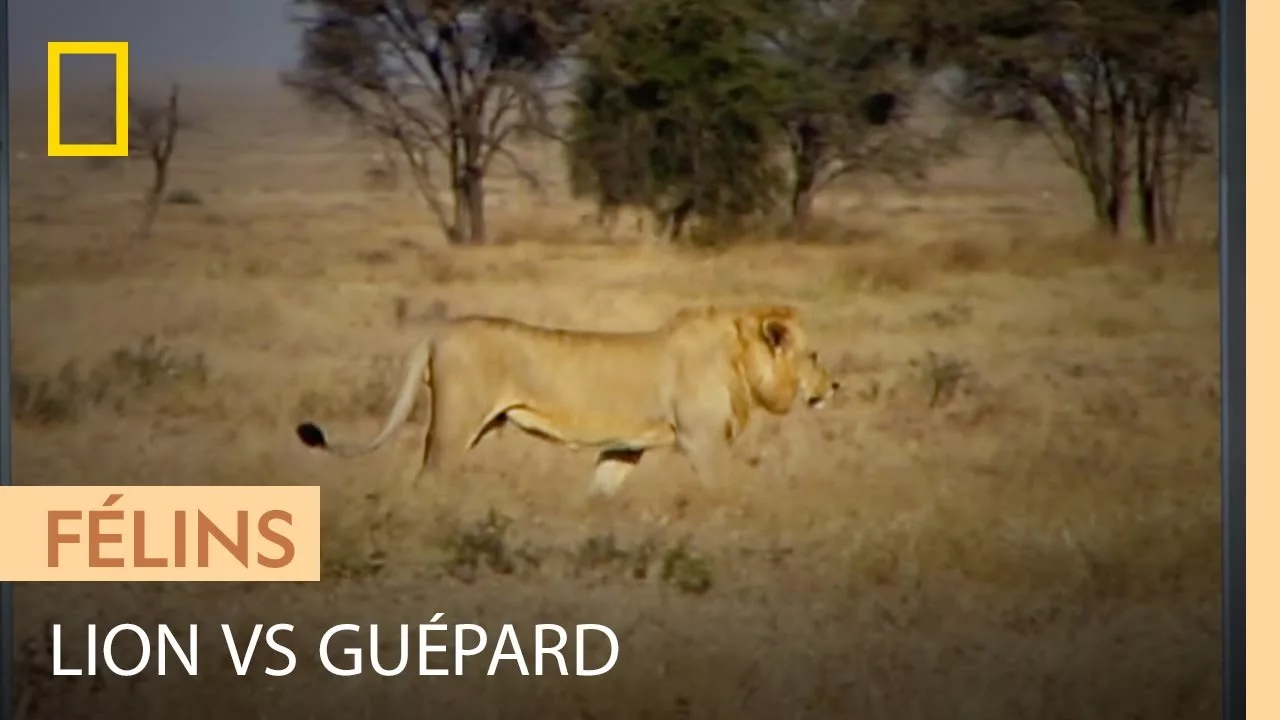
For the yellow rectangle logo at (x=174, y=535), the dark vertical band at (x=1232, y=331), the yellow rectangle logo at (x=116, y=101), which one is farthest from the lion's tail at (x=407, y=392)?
the dark vertical band at (x=1232, y=331)

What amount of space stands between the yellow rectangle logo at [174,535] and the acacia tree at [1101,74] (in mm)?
1623

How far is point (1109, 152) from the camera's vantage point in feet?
13.6

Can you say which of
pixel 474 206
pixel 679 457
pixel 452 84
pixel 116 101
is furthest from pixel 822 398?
pixel 116 101

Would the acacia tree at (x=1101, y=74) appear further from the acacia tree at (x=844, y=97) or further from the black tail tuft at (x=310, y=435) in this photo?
the black tail tuft at (x=310, y=435)

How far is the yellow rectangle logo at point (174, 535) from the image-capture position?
13.4ft

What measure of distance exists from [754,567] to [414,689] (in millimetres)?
739

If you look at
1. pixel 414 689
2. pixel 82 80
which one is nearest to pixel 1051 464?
pixel 414 689

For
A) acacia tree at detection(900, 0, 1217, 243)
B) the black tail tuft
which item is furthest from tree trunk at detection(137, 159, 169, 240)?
acacia tree at detection(900, 0, 1217, 243)

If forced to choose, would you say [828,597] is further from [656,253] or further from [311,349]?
[311,349]

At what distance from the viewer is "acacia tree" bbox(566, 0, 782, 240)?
13.4 feet

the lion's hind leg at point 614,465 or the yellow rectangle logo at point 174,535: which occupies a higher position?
the lion's hind leg at point 614,465

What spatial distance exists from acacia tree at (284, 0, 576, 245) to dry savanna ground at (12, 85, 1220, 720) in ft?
0.23

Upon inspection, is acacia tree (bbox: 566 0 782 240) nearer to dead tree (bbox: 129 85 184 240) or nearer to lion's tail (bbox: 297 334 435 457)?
lion's tail (bbox: 297 334 435 457)

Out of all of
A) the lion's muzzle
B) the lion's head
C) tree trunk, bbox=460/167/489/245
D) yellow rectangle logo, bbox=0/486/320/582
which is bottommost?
yellow rectangle logo, bbox=0/486/320/582
